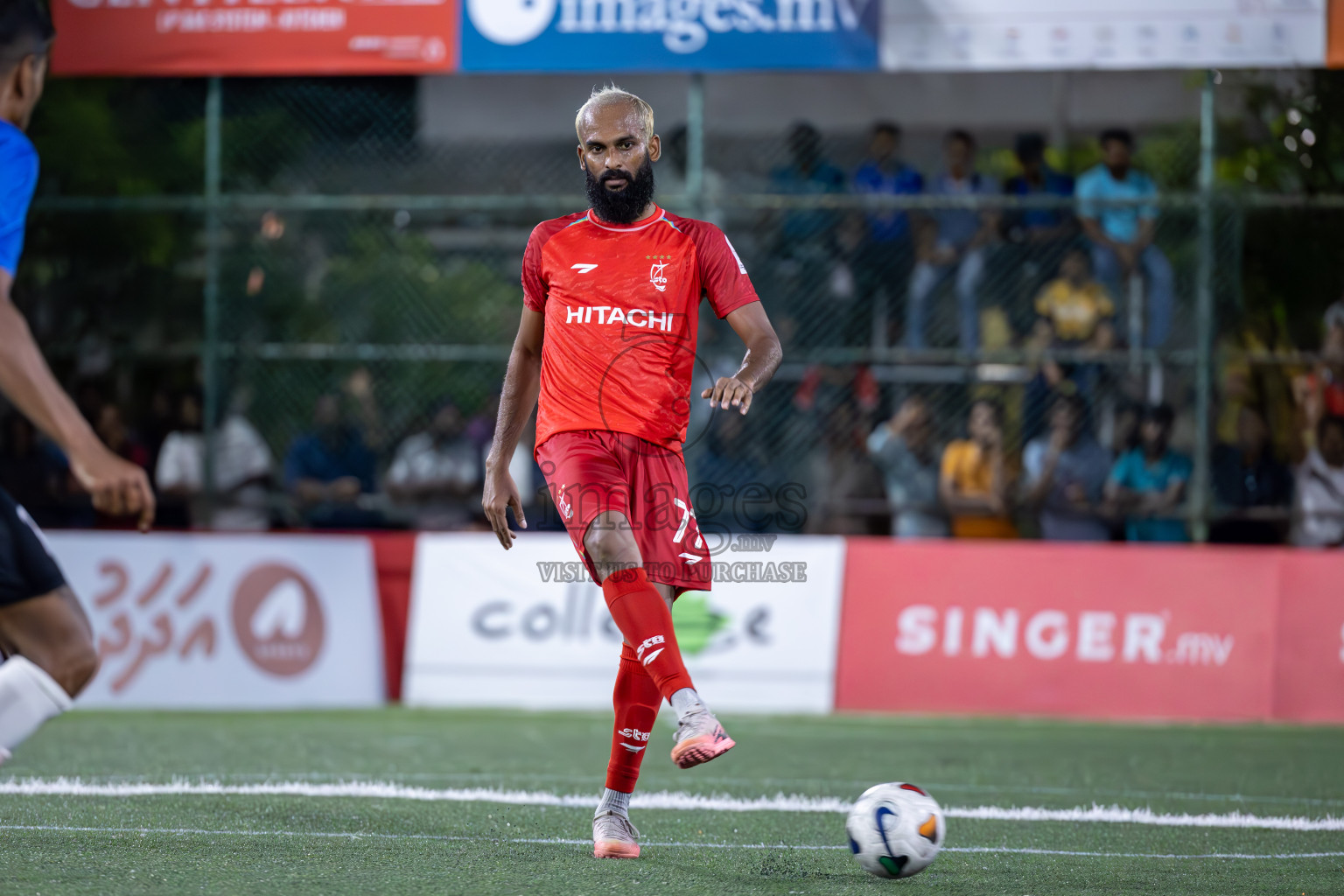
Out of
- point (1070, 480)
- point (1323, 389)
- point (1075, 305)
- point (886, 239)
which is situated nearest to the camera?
point (1323, 389)

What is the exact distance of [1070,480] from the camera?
11.8 meters

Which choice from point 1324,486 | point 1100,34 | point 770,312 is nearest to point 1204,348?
point 1324,486

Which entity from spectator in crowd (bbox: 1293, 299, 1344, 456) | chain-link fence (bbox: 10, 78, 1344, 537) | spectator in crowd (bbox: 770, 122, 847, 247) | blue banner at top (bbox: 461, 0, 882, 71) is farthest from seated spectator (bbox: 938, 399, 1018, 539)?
blue banner at top (bbox: 461, 0, 882, 71)

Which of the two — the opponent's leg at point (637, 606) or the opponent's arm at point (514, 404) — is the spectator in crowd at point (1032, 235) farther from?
the opponent's leg at point (637, 606)

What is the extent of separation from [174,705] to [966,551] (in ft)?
17.8

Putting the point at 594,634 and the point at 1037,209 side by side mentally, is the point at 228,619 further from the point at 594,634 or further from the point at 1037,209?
the point at 1037,209

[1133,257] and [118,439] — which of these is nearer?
[1133,257]

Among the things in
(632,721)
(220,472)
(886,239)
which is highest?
(886,239)

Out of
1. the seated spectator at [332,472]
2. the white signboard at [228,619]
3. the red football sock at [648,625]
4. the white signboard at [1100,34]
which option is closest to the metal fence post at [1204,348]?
the white signboard at [1100,34]

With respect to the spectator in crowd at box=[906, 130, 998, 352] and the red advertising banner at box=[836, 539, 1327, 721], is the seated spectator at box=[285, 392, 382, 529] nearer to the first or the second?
the red advertising banner at box=[836, 539, 1327, 721]

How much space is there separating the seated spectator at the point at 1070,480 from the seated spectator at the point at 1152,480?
13 cm

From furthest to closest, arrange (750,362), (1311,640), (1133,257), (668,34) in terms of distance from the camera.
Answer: (1133,257)
(668,34)
(1311,640)
(750,362)

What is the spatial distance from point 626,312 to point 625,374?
0.21 meters

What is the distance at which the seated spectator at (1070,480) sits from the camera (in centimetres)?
1167
